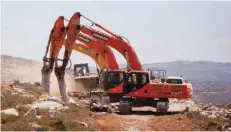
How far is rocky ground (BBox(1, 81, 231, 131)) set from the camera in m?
14.8

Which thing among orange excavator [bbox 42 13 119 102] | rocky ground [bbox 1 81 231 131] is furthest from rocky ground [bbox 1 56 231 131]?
orange excavator [bbox 42 13 119 102]

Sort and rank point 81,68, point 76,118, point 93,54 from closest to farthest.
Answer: point 76,118
point 93,54
point 81,68

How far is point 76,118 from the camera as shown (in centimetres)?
1773

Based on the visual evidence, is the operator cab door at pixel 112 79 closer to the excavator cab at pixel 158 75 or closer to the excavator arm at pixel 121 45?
the excavator arm at pixel 121 45

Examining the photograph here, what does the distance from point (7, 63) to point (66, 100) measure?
55477 mm

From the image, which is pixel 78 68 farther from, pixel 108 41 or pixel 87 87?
pixel 108 41

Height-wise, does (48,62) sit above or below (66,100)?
above

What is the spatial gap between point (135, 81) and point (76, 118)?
23.7ft

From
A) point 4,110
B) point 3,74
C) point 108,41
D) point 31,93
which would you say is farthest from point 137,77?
point 3,74

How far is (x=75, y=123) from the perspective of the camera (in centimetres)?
1564

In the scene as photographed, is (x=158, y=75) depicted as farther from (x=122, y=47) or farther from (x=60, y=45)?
(x=60, y=45)

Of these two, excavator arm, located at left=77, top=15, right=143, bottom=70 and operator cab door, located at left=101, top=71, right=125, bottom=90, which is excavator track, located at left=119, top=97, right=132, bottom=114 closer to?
operator cab door, located at left=101, top=71, right=125, bottom=90

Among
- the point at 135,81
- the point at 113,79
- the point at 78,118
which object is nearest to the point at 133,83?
the point at 135,81

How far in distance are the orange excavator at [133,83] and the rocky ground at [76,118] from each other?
0.82 metres
